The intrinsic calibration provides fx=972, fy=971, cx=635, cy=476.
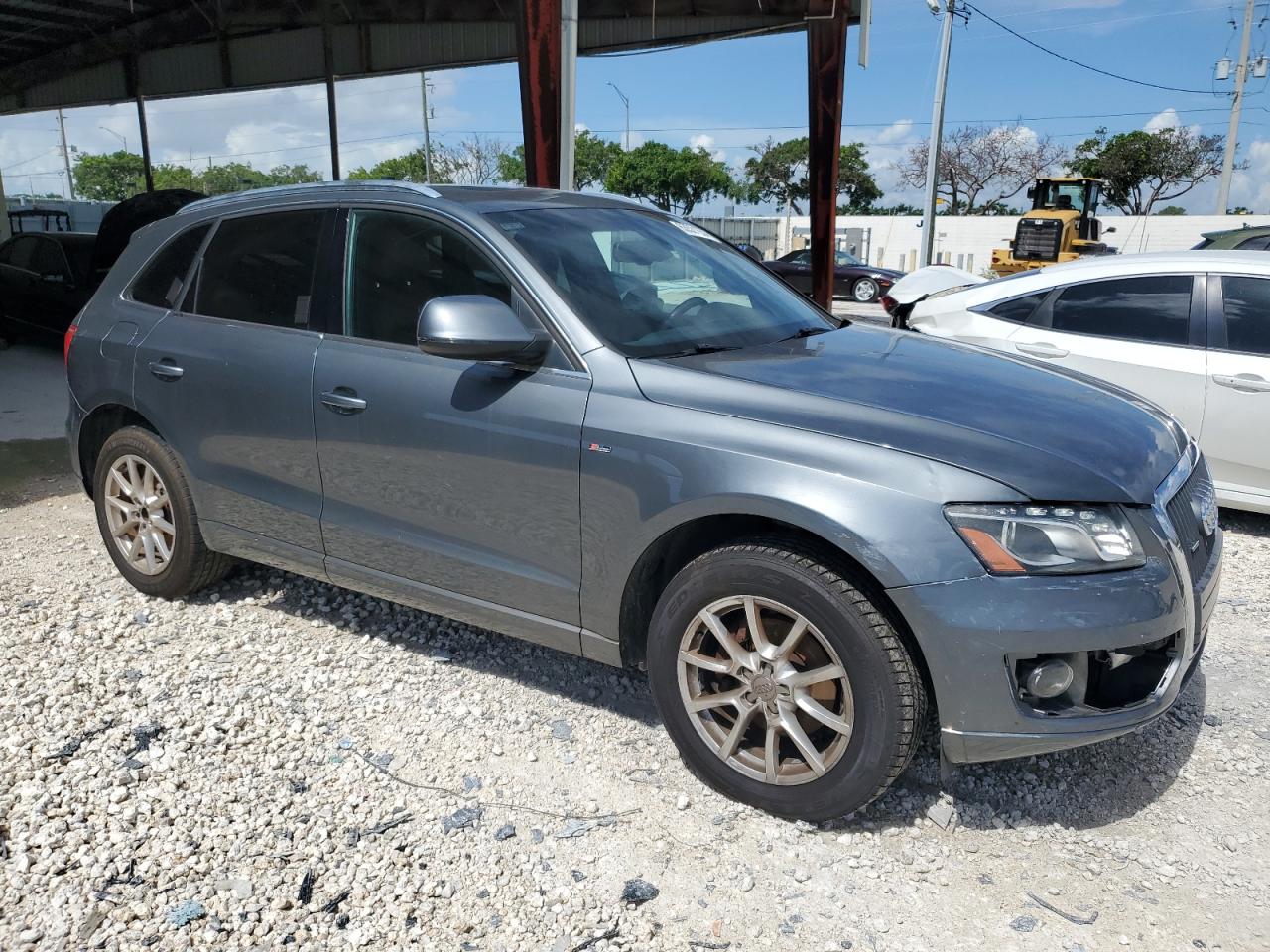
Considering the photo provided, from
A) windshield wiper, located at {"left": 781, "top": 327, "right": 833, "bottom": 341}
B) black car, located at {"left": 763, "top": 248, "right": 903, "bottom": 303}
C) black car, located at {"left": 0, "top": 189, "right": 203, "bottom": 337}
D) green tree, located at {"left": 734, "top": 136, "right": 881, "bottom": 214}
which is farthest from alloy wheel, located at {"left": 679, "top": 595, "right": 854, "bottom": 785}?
green tree, located at {"left": 734, "top": 136, "right": 881, "bottom": 214}

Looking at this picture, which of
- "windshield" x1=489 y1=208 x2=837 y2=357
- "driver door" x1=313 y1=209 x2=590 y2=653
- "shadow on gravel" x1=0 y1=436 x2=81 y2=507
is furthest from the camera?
"shadow on gravel" x1=0 y1=436 x2=81 y2=507

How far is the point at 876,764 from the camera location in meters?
2.60

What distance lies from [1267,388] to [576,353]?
4149mm

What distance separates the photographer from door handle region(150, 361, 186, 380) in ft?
13.1

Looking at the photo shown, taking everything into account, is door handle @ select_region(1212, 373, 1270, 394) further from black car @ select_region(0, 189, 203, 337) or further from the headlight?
black car @ select_region(0, 189, 203, 337)

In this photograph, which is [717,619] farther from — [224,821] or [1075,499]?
[224,821]

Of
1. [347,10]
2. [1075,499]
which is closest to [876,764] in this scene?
[1075,499]

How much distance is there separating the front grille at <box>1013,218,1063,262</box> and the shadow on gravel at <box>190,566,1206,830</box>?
22.4 m

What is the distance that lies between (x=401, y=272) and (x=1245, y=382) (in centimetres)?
450

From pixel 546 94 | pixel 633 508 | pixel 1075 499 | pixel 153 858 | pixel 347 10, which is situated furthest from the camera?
pixel 347 10

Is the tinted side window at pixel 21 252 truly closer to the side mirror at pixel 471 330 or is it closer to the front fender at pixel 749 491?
the side mirror at pixel 471 330

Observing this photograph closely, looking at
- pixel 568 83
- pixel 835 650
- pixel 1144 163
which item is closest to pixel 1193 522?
pixel 835 650

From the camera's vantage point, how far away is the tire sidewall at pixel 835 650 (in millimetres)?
2547

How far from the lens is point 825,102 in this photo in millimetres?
11164
